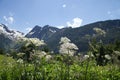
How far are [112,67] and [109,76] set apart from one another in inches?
43.2

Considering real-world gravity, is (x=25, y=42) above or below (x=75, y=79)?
above

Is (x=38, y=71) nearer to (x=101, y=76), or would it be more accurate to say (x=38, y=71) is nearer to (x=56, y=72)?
(x=56, y=72)

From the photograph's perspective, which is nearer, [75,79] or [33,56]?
[33,56]

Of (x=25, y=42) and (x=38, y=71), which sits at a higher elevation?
(x=25, y=42)

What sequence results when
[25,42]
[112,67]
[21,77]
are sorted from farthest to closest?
[112,67], [21,77], [25,42]

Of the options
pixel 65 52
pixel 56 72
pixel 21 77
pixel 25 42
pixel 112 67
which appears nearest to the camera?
pixel 65 52

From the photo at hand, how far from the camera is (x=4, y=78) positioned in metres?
9.43

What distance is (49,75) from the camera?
916cm

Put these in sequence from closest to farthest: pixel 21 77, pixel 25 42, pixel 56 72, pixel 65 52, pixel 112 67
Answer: pixel 65 52 → pixel 25 42 → pixel 21 77 → pixel 56 72 → pixel 112 67

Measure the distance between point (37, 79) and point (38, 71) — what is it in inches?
27.3

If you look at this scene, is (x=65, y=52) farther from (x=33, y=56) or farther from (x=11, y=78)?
(x=11, y=78)

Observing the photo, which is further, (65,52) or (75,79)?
(75,79)

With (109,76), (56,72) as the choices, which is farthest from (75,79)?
(109,76)

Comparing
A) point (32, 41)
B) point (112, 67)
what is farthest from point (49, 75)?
point (112, 67)
